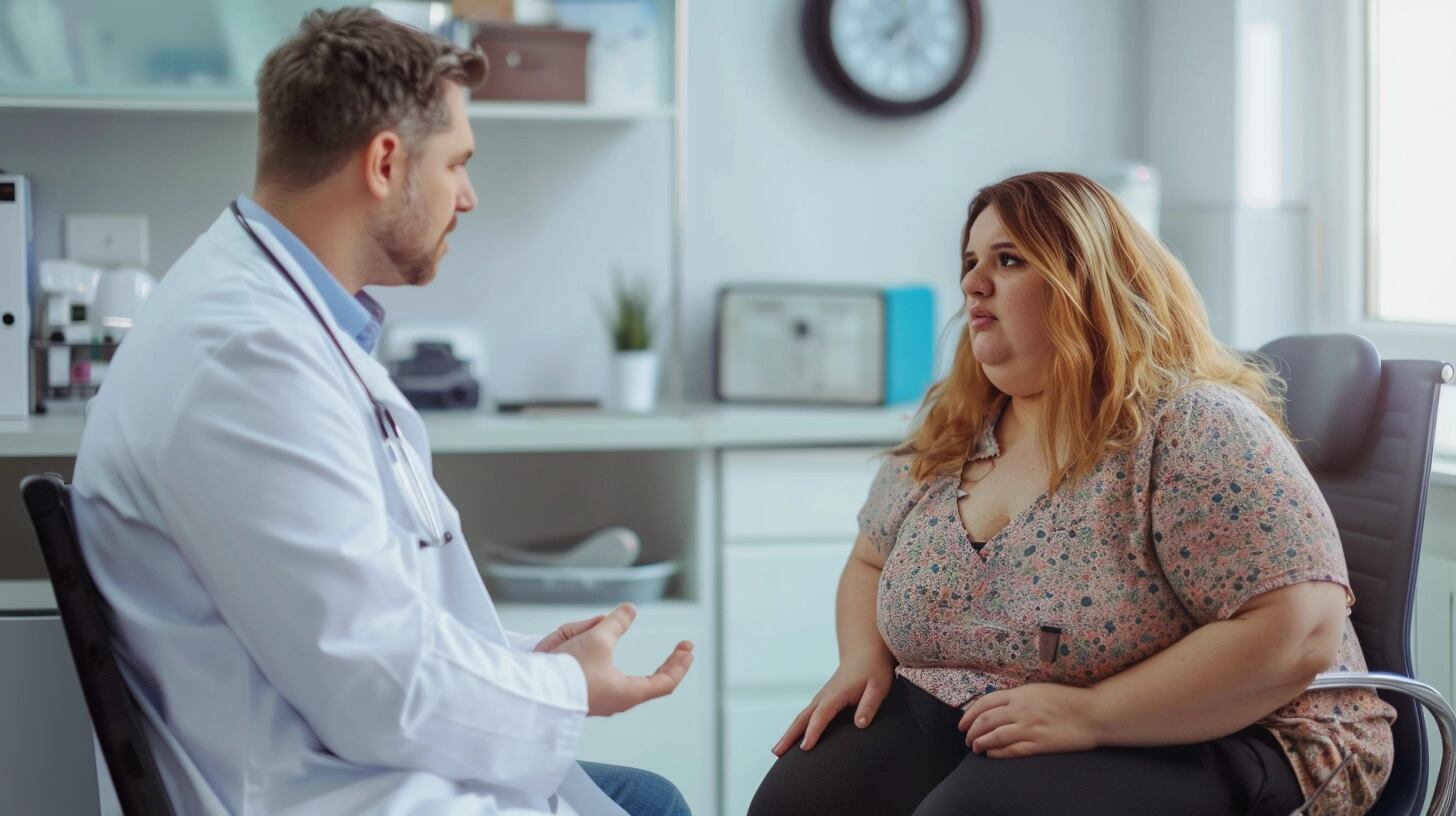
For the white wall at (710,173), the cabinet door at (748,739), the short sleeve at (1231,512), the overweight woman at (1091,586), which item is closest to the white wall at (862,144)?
the white wall at (710,173)

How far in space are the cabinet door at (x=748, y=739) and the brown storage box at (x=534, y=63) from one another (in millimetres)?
1166

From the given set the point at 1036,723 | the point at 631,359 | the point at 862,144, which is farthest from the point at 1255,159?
the point at 1036,723

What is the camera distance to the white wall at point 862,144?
290 centimetres

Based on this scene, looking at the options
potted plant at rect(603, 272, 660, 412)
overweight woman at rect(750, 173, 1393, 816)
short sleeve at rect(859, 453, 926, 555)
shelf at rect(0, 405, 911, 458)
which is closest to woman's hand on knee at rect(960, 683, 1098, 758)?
overweight woman at rect(750, 173, 1393, 816)

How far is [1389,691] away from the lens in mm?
1518

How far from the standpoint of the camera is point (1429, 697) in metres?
1.39

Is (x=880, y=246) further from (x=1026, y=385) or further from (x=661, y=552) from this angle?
(x=1026, y=385)

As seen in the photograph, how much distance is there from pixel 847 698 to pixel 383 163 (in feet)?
2.57

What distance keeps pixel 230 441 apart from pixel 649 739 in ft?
5.04

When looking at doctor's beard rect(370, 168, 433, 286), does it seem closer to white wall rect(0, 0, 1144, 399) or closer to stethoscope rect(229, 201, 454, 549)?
stethoscope rect(229, 201, 454, 549)

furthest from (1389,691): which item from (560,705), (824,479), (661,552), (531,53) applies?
(531,53)

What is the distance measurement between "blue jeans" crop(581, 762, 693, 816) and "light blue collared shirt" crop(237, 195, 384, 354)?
55cm

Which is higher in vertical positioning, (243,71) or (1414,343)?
(243,71)

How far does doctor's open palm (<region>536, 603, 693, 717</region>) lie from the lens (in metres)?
Result: 1.17
